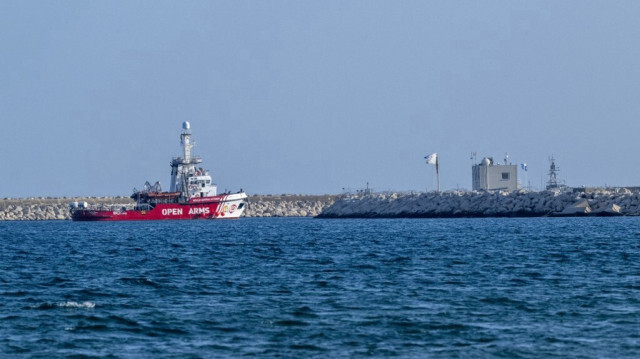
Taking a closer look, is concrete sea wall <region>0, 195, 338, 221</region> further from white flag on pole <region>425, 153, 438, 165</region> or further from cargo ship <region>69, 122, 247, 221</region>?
white flag on pole <region>425, 153, 438, 165</region>

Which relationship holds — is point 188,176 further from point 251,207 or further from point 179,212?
point 251,207

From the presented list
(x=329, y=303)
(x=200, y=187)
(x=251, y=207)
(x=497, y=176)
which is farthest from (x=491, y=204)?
(x=329, y=303)

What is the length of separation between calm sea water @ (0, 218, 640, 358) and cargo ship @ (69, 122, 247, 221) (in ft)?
196

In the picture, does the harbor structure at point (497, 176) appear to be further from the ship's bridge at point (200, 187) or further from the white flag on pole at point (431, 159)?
the ship's bridge at point (200, 187)

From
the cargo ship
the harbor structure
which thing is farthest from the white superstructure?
the harbor structure

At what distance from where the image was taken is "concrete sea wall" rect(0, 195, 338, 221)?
4793 inches

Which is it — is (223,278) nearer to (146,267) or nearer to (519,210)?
(146,267)

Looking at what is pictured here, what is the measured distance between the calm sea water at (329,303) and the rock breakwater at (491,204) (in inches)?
1497

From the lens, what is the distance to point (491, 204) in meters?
84.1

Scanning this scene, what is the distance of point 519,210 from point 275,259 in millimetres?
48559

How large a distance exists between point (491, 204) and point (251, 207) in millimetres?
45688

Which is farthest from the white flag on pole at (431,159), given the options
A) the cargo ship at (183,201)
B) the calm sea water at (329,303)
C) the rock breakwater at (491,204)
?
the calm sea water at (329,303)

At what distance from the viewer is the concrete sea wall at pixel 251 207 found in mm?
121750

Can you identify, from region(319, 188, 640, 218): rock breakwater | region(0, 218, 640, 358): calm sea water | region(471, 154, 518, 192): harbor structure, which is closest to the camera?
region(0, 218, 640, 358): calm sea water
